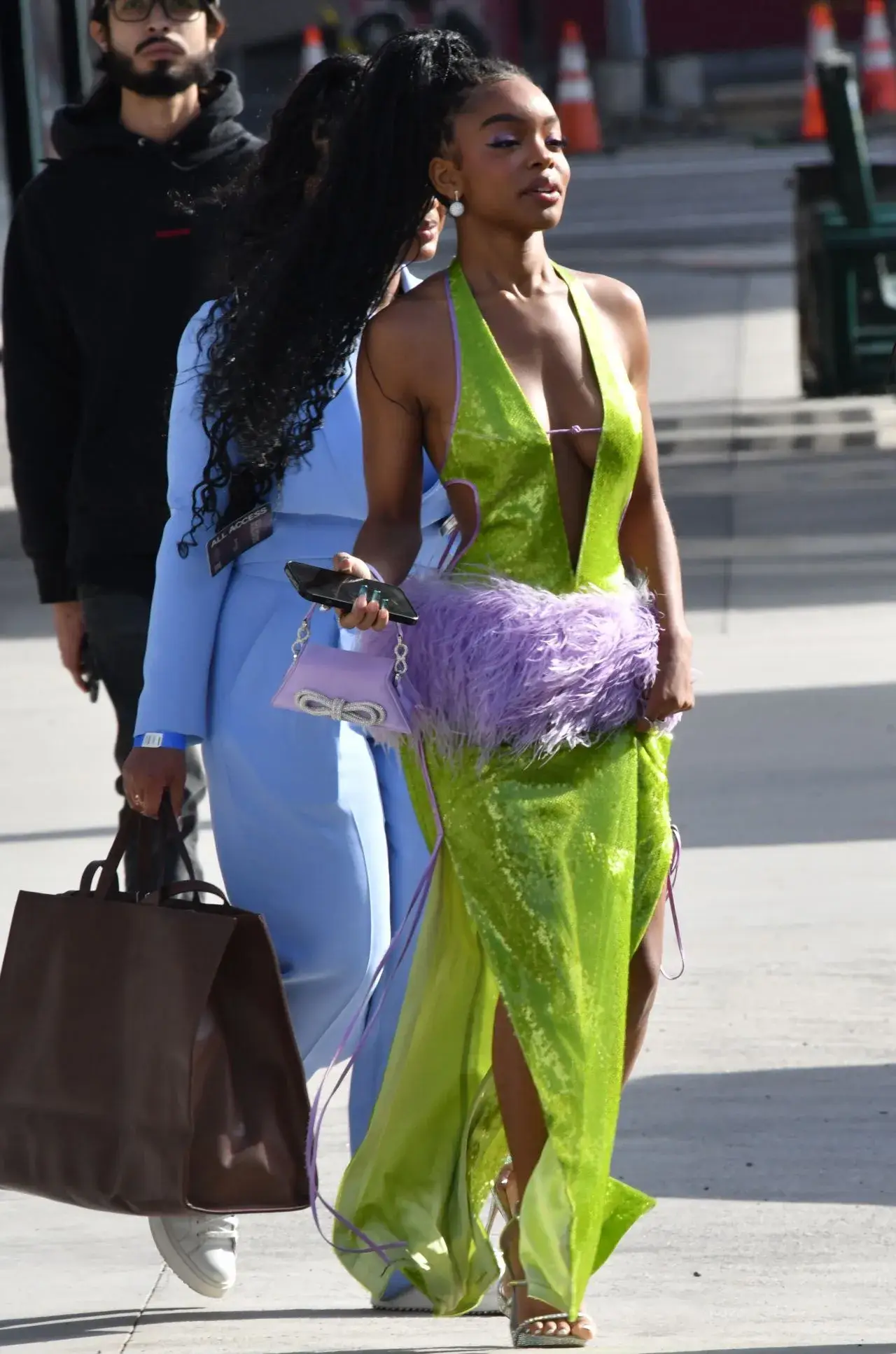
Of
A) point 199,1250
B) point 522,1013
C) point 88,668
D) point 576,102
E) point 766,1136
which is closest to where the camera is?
point 522,1013

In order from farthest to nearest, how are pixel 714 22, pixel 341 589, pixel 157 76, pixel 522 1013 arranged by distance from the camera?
pixel 714 22 → pixel 157 76 → pixel 522 1013 → pixel 341 589

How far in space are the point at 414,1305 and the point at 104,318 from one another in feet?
5.61

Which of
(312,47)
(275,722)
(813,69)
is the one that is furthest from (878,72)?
(275,722)

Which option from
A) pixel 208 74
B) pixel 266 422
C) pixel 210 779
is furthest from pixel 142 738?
pixel 208 74

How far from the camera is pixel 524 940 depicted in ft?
11.3

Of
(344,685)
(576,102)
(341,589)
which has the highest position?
(341,589)

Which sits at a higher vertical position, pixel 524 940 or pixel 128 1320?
pixel 524 940

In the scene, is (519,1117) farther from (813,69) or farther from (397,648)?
(813,69)

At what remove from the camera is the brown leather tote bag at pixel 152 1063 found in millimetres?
3455

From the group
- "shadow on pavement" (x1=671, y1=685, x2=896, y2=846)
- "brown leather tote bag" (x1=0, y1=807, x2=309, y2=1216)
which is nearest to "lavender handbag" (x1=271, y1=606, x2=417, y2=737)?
"brown leather tote bag" (x1=0, y1=807, x2=309, y2=1216)

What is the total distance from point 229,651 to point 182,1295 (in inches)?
35.9

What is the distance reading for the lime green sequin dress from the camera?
3426mm

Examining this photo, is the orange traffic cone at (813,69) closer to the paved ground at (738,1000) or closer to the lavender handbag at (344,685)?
the paved ground at (738,1000)

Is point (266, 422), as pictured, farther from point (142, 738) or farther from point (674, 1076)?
point (674, 1076)
